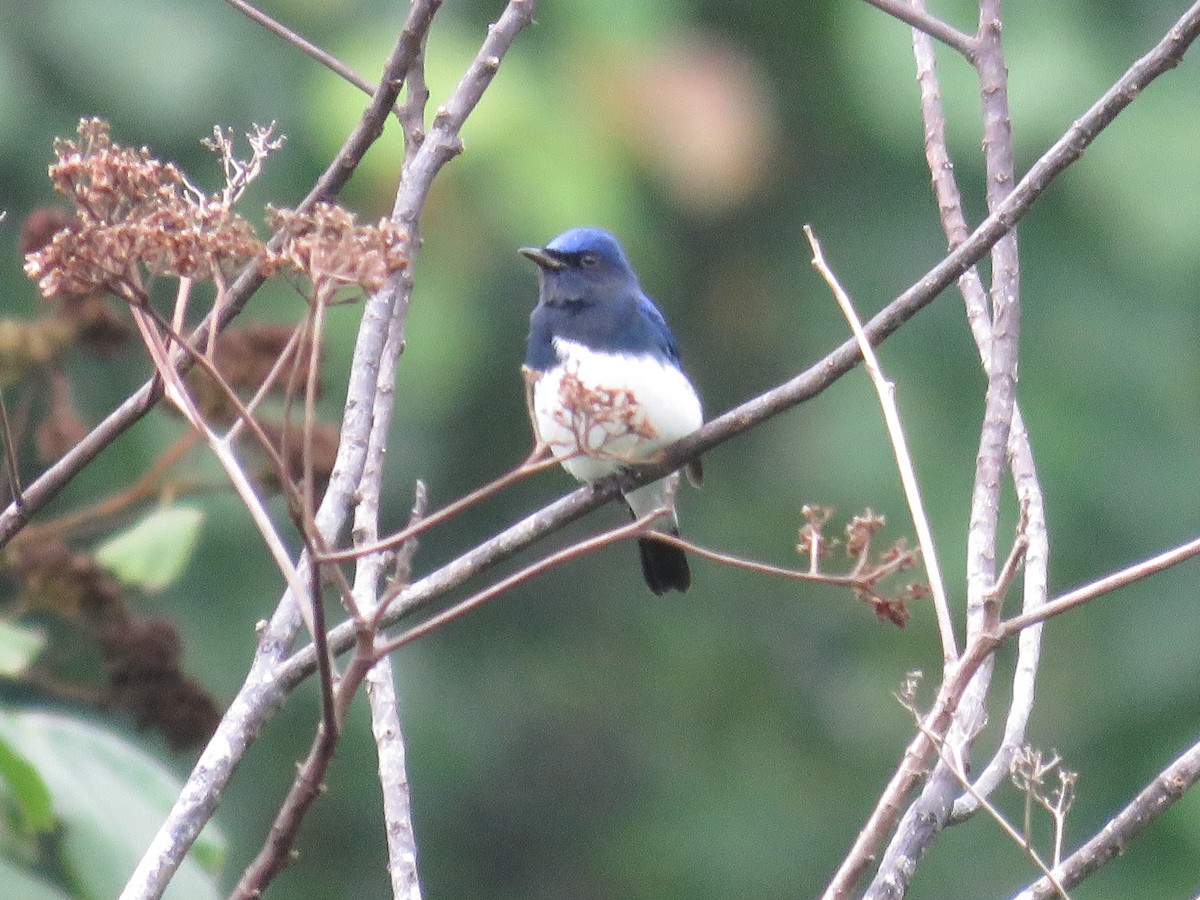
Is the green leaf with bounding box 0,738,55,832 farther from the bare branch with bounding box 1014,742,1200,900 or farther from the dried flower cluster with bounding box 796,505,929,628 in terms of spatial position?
the bare branch with bounding box 1014,742,1200,900

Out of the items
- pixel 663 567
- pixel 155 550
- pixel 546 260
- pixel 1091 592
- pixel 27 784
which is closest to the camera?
pixel 1091 592

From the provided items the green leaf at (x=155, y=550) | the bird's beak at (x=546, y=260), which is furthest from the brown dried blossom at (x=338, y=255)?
the bird's beak at (x=546, y=260)

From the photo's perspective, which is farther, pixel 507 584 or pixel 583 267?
pixel 583 267

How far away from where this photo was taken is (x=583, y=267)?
412cm

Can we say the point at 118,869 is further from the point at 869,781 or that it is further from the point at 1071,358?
the point at 869,781

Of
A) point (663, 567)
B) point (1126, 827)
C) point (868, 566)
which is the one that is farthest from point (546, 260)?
point (1126, 827)

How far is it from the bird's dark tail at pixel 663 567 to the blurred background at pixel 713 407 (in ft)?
6.11

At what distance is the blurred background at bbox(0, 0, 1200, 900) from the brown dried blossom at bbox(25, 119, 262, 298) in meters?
4.14

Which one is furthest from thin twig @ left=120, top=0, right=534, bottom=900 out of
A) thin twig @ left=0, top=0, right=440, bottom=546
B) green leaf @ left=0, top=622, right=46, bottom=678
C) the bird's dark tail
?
the bird's dark tail

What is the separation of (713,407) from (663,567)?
16.0 feet

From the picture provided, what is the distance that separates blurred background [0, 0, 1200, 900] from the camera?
698cm

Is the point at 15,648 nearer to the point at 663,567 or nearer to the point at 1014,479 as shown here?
the point at 1014,479

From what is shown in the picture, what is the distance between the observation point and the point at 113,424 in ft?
7.11

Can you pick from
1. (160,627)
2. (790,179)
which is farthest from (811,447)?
(160,627)
